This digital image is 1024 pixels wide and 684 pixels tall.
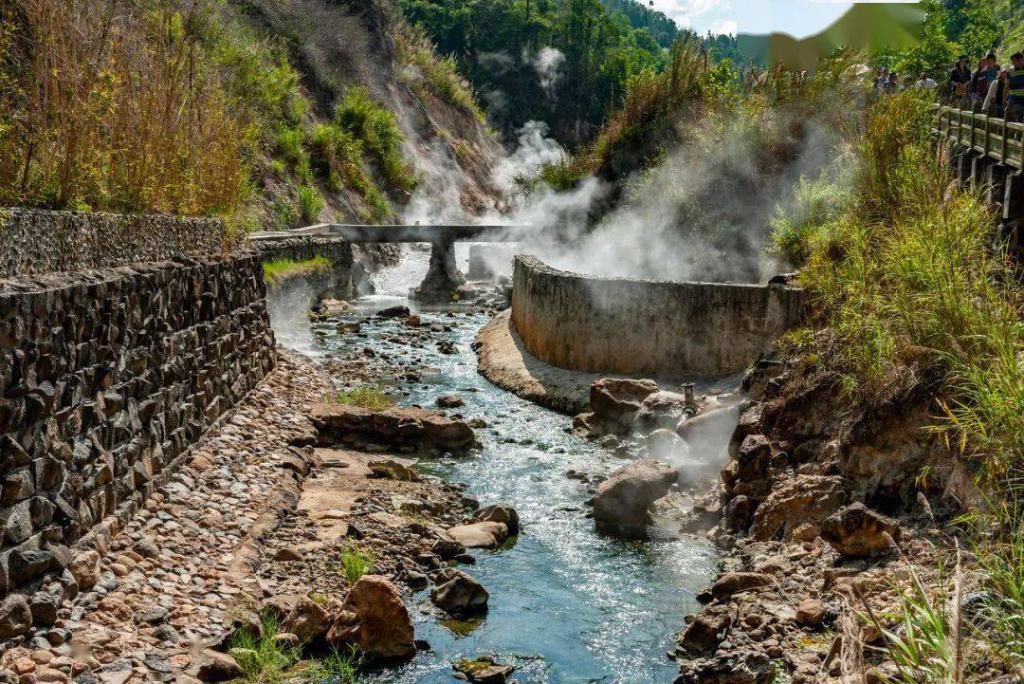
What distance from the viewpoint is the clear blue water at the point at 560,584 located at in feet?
27.7

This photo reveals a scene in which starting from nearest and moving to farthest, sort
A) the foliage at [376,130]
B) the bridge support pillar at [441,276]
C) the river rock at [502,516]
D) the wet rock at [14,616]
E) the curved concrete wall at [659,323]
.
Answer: the wet rock at [14,616] < the river rock at [502,516] < the curved concrete wall at [659,323] < the bridge support pillar at [441,276] < the foliage at [376,130]

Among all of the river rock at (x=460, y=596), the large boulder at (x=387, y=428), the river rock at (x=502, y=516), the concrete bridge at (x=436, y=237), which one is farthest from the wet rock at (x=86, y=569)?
the concrete bridge at (x=436, y=237)

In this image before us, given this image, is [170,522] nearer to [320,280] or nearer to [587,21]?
[320,280]

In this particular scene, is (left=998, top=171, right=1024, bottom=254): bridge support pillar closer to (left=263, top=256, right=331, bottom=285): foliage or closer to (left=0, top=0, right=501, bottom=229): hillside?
(left=0, top=0, right=501, bottom=229): hillside

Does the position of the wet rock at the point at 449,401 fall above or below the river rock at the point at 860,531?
below

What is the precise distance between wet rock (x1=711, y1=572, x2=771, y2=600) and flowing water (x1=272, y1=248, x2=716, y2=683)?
1.07 ft

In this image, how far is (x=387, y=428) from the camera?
48.7 feet

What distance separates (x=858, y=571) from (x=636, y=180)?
23133 mm

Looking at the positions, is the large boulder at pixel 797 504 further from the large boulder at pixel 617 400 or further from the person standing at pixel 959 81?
the person standing at pixel 959 81

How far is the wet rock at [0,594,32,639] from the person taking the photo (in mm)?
6559

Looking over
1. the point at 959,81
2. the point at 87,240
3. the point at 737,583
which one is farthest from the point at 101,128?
the point at 959,81

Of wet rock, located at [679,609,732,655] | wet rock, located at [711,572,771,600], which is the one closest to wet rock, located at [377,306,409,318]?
wet rock, located at [711,572,771,600]

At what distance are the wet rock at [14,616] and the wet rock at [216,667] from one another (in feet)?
3.75

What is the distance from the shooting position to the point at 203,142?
50.2ft
